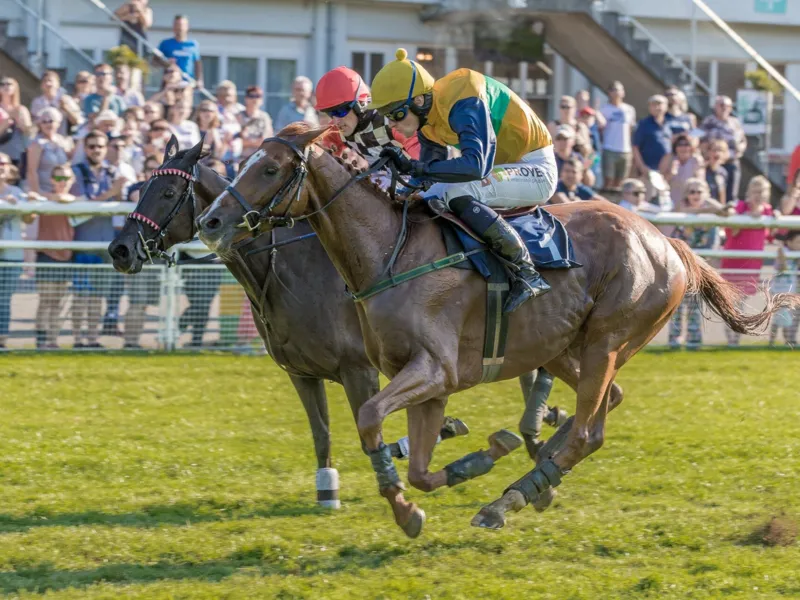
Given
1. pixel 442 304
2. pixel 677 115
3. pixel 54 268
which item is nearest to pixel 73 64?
pixel 54 268

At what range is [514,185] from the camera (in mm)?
6391

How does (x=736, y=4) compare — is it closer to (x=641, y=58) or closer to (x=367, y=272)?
(x=641, y=58)

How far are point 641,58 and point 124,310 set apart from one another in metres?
9.27

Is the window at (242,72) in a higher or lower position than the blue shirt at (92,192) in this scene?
higher

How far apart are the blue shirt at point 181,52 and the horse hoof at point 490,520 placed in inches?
383

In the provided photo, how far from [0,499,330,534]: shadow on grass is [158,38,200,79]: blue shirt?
8662 mm

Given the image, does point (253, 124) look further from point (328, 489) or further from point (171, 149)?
point (328, 489)

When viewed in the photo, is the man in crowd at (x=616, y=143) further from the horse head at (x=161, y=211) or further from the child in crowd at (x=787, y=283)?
the horse head at (x=161, y=211)

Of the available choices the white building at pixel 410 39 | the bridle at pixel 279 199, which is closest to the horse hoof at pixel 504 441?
the bridle at pixel 279 199

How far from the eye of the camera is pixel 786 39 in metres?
21.4

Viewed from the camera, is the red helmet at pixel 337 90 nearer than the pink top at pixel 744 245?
Yes

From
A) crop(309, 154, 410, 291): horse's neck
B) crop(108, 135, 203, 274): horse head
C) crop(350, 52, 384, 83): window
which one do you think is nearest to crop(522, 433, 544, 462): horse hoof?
crop(309, 154, 410, 291): horse's neck

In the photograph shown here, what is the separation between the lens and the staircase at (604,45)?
1741 cm

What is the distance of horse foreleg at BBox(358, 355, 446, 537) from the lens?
556 cm
